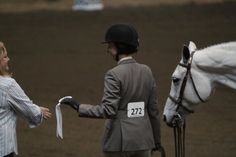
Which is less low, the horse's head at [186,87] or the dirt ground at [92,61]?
the horse's head at [186,87]

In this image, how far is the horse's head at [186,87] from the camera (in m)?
5.33

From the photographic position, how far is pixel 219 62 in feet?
17.5

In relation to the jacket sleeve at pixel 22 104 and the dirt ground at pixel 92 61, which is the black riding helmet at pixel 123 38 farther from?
the dirt ground at pixel 92 61

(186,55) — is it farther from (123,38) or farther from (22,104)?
(22,104)

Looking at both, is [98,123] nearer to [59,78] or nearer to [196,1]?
[59,78]

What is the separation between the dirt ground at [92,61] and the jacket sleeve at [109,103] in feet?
10.4

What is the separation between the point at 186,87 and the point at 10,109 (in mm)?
1654

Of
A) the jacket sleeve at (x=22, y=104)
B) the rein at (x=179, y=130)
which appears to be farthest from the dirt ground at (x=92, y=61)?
the jacket sleeve at (x=22, y=104)

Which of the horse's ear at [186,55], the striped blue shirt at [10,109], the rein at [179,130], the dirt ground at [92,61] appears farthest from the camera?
the dirt ground at [92,61]

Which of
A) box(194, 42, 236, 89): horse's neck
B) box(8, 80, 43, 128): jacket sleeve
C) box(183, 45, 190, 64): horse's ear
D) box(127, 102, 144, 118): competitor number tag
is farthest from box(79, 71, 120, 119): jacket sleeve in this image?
box(194, 42, 236, 89): horse's neck

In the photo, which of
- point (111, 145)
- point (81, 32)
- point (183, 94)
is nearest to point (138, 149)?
point (111, 145)

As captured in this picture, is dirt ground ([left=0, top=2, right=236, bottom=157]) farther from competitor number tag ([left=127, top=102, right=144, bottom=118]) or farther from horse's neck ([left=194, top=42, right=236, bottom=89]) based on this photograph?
competitor number tag ([left=127, top=102, right=144, bottom=118])

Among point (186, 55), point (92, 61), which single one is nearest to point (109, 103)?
point (186, 55)

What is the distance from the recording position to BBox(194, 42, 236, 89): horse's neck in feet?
17.3
